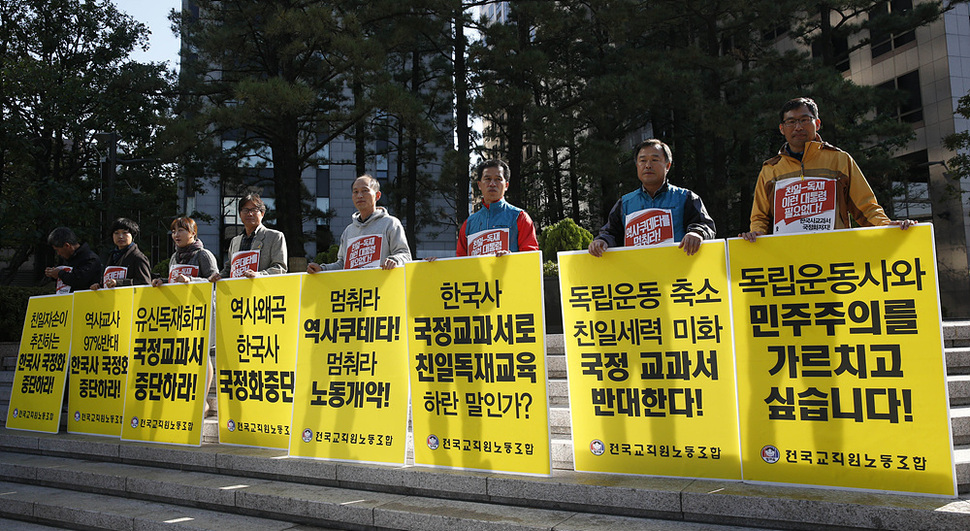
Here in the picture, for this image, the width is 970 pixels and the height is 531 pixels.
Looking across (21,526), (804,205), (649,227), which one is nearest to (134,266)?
(21,526)

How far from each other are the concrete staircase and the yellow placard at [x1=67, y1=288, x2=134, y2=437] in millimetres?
183

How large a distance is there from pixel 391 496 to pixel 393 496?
13mm

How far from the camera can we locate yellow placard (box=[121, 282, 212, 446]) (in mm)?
5309

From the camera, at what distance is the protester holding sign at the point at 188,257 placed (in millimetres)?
6164

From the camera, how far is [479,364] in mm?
4109

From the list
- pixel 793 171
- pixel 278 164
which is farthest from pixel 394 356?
pixel 278 164

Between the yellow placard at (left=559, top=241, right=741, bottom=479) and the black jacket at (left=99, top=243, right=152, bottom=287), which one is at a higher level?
the black jacket at (left=99, top=243, right=152, bottom=287)

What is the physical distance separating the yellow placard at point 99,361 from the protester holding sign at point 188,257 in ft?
1.60

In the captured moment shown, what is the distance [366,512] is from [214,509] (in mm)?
1334

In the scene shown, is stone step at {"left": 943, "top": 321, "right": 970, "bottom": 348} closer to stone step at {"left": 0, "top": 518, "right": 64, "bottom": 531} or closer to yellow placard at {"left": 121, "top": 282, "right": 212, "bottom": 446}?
yellow placard at {"left": 121, "top": 282, "right": 212, "bottom": 446}

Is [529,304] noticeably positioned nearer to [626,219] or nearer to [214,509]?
[626,219]

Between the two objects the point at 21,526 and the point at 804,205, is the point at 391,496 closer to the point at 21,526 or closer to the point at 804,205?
the point at 21,526

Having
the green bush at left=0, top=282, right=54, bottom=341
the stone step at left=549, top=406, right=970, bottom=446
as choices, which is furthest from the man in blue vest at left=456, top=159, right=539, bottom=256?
the green bush at left=0, top=282, right=54, bottom=341

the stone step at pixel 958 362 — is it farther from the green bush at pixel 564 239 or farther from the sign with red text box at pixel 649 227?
the green bush at pixel 564 239
